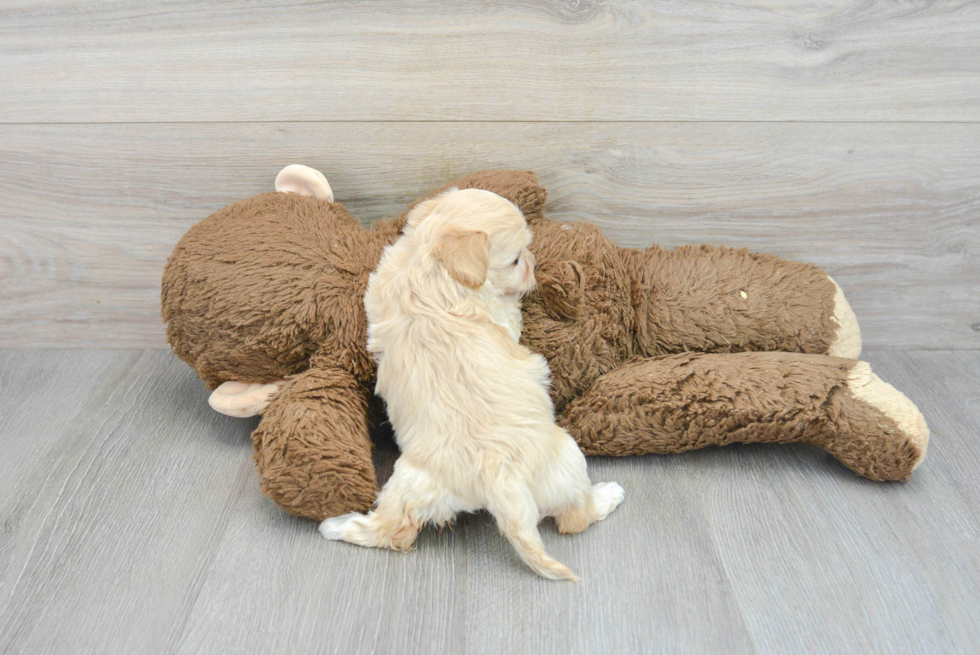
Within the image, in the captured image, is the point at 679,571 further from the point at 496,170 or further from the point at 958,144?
the point at 958,144

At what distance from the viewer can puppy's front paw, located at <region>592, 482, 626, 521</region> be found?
1.11m

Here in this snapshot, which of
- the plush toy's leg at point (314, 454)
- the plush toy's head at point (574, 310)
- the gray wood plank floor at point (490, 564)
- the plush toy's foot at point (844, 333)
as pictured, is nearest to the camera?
the gray wood plank floor at point (490, 564)

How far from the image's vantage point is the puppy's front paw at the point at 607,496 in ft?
3.63

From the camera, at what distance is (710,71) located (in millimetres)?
1324

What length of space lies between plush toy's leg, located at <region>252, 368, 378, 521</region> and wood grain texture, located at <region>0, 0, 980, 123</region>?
1.84 ft

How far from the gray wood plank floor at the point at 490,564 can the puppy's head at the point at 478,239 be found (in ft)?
1.21

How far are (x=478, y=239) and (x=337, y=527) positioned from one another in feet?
1.53

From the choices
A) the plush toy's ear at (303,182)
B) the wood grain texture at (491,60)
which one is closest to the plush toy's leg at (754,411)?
the wood grain texture at (491,60)

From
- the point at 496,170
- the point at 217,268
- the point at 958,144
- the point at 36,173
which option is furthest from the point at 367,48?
the point at 958,144

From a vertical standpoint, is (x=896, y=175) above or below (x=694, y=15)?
below

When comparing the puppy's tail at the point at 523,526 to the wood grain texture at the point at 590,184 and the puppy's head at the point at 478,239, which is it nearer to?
the puppy's head at the point at 478,239

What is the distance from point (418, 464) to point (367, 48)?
29.9 inches

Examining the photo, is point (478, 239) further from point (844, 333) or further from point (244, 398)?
point (844, 333)

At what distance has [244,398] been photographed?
4.05 feet
